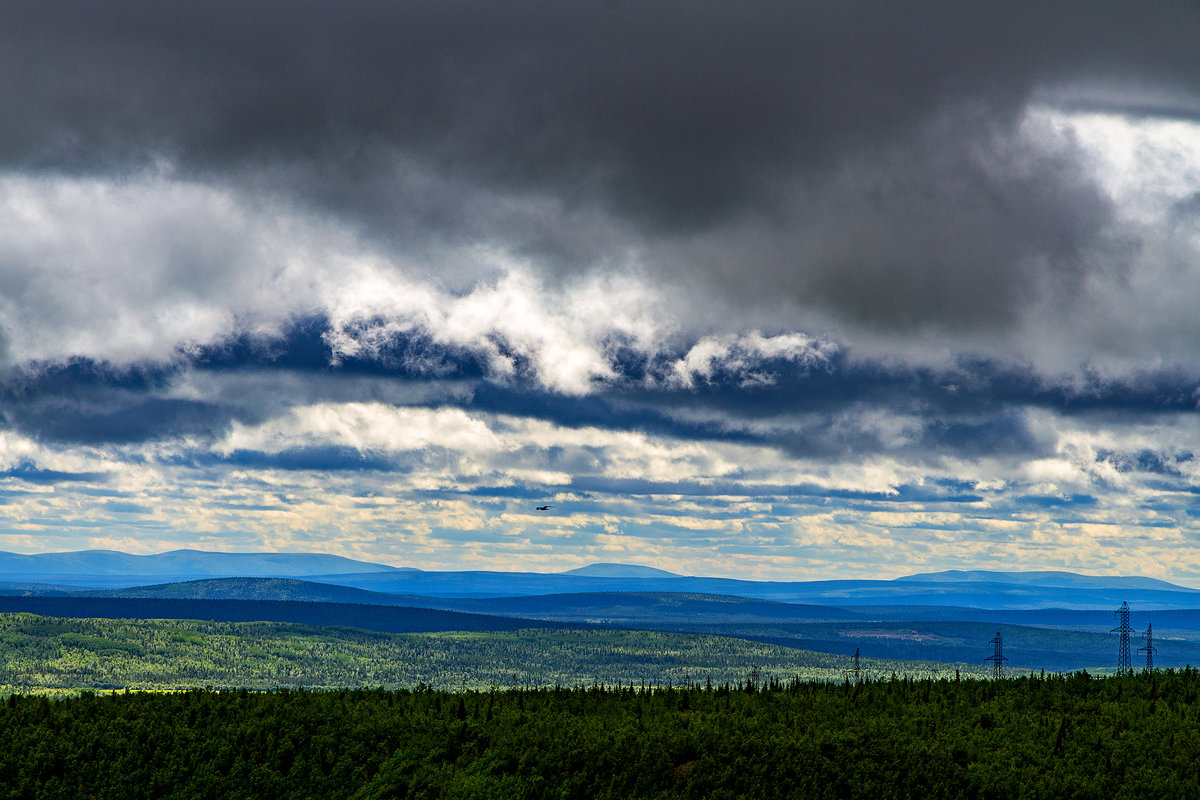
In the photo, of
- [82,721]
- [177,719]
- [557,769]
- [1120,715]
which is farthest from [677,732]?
[82,721]

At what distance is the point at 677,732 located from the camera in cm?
6731

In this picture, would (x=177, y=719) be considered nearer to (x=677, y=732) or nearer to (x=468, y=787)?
(x=468, y=787)

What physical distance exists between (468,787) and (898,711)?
29.5 meters

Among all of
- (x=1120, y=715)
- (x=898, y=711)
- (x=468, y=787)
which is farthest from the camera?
(x=898, y=711)

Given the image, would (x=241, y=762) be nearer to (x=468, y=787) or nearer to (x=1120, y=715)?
(x=468, y=787)

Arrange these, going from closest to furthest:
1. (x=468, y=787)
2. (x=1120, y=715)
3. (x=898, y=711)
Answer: (x=468, y=787), (x=1120, y=715), (x=898, y=711)

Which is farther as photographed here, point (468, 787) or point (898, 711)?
point (898, 711)

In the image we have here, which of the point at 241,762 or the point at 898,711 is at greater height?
the point at 898,711

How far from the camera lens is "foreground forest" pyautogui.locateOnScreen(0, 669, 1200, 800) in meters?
61.1

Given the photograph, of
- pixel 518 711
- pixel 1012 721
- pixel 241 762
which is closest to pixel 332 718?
pixel 241 762

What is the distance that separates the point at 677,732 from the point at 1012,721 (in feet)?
67.6

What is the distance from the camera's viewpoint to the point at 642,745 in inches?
2594

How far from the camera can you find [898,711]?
244ft

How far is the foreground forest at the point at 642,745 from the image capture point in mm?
61094
